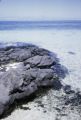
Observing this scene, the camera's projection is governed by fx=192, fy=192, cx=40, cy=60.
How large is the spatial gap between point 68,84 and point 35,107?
2.34 meters

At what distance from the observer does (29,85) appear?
22.9 ft

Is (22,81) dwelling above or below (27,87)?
above

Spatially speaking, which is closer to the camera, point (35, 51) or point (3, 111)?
point (3, 111)

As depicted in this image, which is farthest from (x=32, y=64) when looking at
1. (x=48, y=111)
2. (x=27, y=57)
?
(x=48, y=111)

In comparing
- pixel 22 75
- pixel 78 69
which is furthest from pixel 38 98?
pixel 78 69

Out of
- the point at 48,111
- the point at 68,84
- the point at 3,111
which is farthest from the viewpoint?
the point at 68,84

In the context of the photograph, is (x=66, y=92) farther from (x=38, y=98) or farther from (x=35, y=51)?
(x=35, y=51)

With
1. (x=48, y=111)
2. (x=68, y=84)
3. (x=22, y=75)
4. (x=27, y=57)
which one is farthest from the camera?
(x=27, y=57)

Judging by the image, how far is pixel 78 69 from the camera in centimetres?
1015

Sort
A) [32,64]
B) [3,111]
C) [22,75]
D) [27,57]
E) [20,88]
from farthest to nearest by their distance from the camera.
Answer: [27,57] → [32,64] → [22,75] → [20,88] → [3,111]

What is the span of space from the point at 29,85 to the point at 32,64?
A: 273 cm

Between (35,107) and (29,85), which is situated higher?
(29,85)

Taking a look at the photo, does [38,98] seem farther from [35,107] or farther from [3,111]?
[3,111]

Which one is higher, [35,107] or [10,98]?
[10,98]
